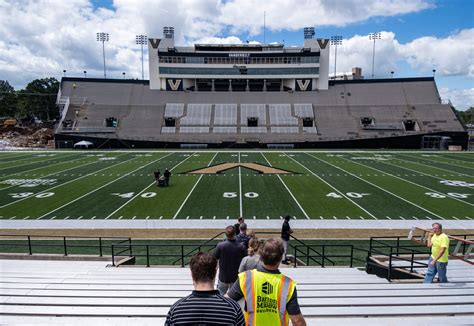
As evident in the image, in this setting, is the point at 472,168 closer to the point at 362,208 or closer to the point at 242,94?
the point at 362,208

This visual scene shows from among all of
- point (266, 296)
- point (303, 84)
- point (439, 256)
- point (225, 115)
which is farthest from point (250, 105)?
point (266, 296)

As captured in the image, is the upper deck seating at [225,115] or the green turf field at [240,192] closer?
the green turf field at [240,192]

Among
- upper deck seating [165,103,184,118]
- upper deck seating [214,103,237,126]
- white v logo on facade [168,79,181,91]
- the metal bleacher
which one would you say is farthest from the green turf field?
white v logo on facade [168,79,181,91]

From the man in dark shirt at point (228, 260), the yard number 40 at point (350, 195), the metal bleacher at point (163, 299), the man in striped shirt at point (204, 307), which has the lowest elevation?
the yard number 40 at point (350, 195)

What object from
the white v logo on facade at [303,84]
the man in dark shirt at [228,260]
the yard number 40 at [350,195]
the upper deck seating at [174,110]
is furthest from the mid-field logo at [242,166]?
the white v logo on facade at [303,84]

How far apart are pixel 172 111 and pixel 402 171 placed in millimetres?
43449

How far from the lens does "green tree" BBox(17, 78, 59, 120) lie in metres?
92.0

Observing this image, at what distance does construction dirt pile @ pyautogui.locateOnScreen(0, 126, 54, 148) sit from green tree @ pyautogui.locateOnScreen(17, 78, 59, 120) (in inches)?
887

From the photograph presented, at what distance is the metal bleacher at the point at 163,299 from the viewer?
4.51 metres

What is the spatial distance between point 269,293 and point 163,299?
2.80 m

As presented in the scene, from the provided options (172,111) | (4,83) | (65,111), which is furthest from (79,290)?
(4,83)

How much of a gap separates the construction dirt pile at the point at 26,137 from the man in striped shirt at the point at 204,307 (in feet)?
196

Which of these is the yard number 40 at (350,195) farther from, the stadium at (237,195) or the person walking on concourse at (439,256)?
the person walking on concourse at (439,256)

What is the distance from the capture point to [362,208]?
1711 centimetres
